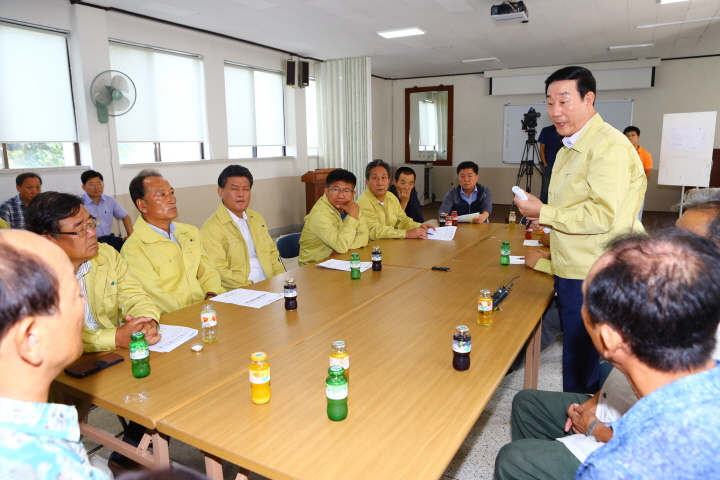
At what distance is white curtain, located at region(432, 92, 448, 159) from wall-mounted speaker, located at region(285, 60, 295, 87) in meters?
4.44

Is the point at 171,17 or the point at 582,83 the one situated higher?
the point at 171,17

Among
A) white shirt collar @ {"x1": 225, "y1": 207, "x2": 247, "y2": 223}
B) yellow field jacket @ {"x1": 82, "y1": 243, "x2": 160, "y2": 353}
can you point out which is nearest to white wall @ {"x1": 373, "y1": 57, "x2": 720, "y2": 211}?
white shirt collar @ {"x1": 225, "y1": 207, "x2": 247, "y2": 223}

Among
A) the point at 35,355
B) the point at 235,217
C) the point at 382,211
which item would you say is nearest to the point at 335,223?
the point at 235,217

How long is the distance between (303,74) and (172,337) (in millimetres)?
6749

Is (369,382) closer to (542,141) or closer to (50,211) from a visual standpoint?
(50,211)

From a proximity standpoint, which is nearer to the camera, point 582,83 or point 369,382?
point 369,382

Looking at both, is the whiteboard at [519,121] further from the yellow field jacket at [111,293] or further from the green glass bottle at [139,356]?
the green glass bottle at [139,356]

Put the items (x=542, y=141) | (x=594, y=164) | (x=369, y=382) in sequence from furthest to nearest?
(x=542, y=141)
(x=594, y=164)
(x=369, y=382)

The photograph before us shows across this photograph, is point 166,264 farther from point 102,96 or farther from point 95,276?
point 102,96

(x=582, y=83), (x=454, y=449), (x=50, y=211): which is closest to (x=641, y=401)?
(x=454, y=449)

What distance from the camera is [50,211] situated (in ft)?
6.12

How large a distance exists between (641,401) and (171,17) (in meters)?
6.14

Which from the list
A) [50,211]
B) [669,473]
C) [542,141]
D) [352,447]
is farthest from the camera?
[542,141]

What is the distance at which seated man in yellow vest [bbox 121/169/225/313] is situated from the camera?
92.8 inches
